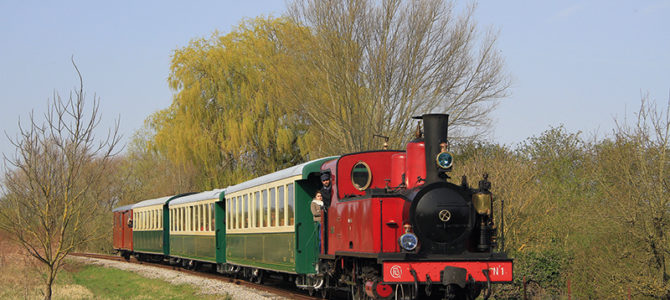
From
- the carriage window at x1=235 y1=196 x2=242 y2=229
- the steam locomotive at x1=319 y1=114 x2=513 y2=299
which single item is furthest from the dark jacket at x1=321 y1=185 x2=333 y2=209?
the carriage window at x1=235 y1=196 x2=242 y2=229

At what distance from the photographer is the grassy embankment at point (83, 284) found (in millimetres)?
18047

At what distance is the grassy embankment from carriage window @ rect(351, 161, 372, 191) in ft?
20.5

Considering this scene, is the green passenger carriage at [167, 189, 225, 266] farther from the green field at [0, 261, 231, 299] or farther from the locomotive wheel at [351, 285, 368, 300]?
the locomotive wheel at [351, 285, 368, 300]

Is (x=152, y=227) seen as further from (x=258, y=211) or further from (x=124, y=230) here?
(x=258, y=211)

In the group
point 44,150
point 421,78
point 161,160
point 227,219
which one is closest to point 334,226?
point 44,150

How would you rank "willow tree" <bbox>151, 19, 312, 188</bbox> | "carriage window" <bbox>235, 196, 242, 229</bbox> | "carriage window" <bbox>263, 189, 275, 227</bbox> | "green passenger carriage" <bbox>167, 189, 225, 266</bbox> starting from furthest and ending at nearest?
"willow tree" <bbox>151, 19, 312, 188</bbox>
"green passenger carriage" <bbox>167, 189, 225, 266</bbox>
"carriage window" <bbox>235, 196, 242, 229</bbox>
"carriage window" <bbox>263, 189, 275, 227</bbox>

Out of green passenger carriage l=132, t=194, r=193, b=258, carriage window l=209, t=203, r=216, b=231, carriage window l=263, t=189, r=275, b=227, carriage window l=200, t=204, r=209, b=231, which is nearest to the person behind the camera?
carriage window l=263, t=189, r=275, b=227

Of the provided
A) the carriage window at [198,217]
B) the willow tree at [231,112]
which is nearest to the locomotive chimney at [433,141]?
the carriage window at [198,217]

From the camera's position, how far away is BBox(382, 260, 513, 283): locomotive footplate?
30.6 feet

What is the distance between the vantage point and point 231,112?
32531 millimetres

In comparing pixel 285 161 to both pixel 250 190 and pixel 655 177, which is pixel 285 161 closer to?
pixel 250 190

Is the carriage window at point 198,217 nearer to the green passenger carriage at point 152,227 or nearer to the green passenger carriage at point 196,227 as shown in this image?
the green passenger carriage at point 196,227

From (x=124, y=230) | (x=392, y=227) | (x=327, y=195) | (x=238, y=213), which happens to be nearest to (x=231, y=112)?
(x=124, y=230)

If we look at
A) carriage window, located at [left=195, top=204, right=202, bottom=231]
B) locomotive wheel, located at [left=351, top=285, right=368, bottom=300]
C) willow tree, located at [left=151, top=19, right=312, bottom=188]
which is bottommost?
locomotive wheel, located at [left=351, top=285, right=368, bottom=300]
